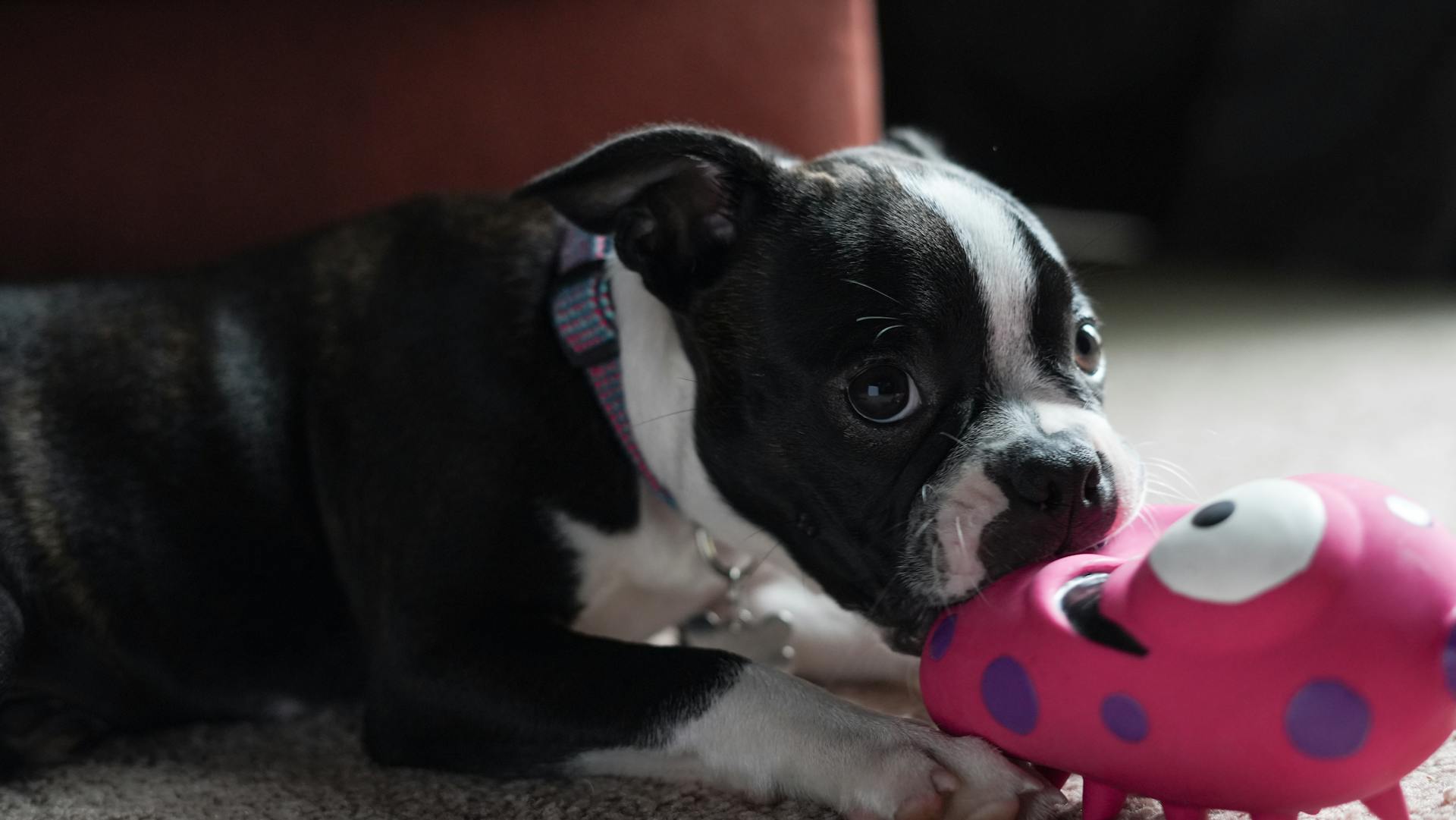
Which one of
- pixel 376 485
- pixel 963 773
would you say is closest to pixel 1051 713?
pixel 963 773

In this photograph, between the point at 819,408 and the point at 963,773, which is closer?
the point at 963,773

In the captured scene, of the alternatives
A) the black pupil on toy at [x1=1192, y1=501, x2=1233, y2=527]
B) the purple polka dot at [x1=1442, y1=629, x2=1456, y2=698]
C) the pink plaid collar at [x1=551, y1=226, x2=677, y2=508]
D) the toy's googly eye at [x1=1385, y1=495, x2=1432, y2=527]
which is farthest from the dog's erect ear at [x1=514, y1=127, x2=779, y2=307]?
the purple polka dot at [x1=1442, y1=629, x2=1456, y2=698]

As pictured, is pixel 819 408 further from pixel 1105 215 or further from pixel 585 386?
pixel 1105 215

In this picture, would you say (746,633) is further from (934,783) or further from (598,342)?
(934,783)

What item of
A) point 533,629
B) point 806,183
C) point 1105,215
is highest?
point 806,183

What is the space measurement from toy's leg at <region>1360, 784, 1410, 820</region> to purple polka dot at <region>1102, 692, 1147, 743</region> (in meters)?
0.26

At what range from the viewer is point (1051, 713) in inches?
57.5

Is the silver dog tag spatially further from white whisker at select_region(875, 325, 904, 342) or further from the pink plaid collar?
white whisker at select_region(875, 325, 904, 342)

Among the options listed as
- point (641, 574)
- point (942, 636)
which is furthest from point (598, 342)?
point (942, 636)

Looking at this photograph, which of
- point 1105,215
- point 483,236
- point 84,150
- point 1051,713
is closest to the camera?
point 1051,713

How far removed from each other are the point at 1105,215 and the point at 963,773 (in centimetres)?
414

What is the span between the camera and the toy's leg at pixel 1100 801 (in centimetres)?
152

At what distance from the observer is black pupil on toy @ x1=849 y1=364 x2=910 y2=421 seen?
177cm

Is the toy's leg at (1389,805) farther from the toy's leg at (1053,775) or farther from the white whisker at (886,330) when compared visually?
the white whisker at (886,330)
